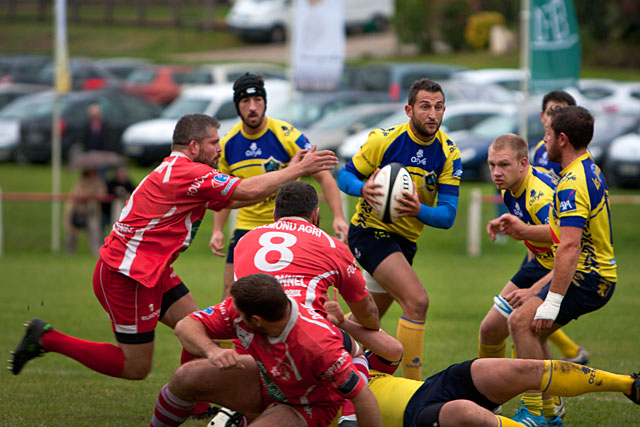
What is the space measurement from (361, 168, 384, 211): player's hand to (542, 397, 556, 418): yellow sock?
1.82 meters

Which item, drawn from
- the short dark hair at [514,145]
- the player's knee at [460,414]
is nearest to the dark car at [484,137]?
the short dark hair at [514,145]

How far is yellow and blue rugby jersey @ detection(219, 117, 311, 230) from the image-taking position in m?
7.97

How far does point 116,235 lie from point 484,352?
114 inches

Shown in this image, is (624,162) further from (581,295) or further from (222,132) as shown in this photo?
(581,295)

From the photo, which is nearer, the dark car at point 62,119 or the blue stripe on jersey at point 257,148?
the blue stripe on jersey at point 257,148

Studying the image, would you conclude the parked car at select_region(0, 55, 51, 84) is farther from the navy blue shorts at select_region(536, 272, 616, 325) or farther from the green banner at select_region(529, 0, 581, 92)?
the navy blue shorts at select_region(536, 272, 616, 325)

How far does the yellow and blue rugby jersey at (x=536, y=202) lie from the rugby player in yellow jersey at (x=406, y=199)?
479 mm

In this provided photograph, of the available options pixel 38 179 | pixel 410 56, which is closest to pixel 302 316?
pixel 38 179

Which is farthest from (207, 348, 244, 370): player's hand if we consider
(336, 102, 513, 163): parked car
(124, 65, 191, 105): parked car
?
(124, 65, 191, 105): parked car

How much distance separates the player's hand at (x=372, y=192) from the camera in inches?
259

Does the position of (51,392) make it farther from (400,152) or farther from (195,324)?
(400,152)

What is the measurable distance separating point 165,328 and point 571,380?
6.44m

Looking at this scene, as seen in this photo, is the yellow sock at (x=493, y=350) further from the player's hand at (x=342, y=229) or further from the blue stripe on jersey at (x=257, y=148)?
the blue stripe on jersey at (x=257, y=148)

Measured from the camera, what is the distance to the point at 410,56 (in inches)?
1646
